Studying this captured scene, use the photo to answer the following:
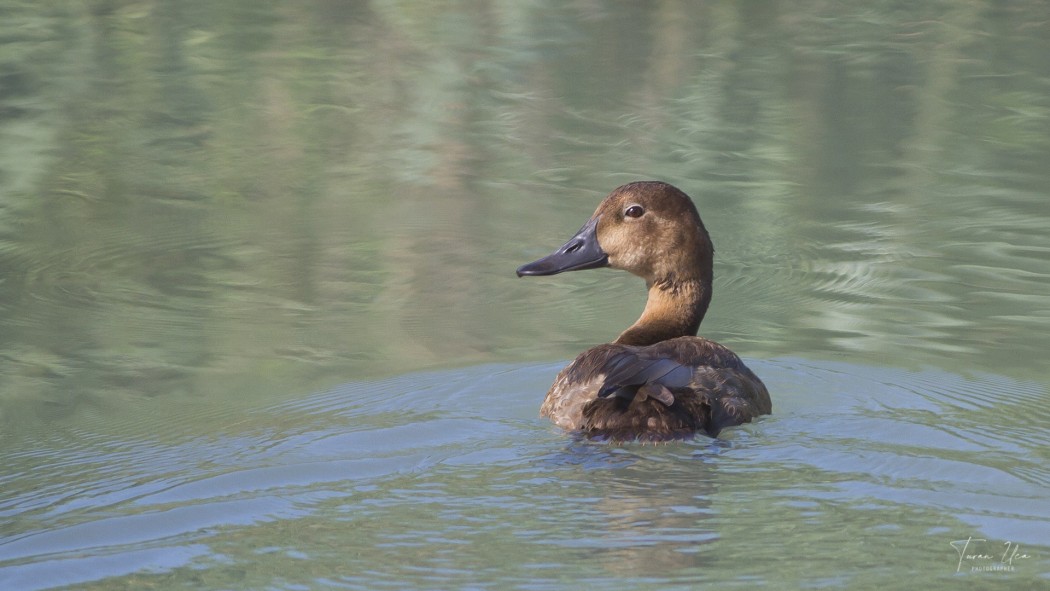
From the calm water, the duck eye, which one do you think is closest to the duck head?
the duck eye

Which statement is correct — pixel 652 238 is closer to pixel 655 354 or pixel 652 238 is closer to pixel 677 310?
pixel 677 310

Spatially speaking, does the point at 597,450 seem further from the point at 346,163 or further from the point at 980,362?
the point at 346,163

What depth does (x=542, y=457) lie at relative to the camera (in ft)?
18.5

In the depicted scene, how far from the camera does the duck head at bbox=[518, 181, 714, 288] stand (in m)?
6.99

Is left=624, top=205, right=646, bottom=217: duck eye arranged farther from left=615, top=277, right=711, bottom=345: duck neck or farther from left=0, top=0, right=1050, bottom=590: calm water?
left=0, top=0, right=1050, bottom=590: calm water

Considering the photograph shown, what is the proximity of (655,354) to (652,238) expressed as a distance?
1125 mm

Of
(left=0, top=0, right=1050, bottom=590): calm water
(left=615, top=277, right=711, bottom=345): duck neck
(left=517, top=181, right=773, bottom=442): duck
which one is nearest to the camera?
(left=0, top=0, right=1050, bottom=590): calm water

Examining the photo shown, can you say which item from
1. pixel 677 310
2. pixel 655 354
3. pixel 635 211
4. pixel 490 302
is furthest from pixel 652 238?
pixel 490 302

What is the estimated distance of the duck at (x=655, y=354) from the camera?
5637 millimetres

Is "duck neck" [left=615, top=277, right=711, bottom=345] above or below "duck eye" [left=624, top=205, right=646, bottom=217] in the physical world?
below

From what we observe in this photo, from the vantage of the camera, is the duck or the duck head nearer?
the duck

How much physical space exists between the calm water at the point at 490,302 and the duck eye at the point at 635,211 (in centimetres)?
85

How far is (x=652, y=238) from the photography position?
23.0ft

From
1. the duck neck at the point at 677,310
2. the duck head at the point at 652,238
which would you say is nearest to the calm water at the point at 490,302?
the duck neck at the point at 677,310
